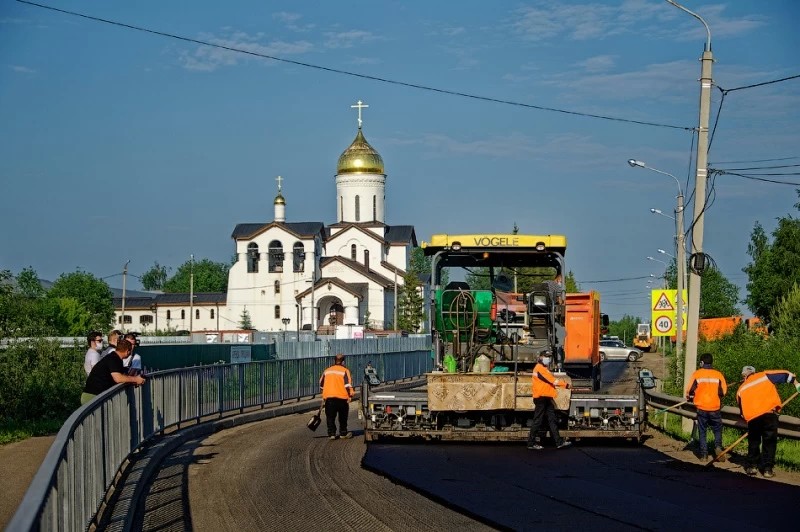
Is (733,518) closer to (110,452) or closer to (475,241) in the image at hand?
(110,452)

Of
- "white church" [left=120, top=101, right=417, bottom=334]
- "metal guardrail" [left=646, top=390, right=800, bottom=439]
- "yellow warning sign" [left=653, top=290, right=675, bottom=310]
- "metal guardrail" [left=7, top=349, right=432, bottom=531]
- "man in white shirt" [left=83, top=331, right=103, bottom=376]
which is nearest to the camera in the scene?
"metal guardrail" [left=7, top=349, right=432, bottom=531]

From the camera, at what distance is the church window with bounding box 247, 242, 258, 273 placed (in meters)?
107

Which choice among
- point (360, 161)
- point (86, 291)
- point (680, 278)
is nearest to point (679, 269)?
point (680, 278)

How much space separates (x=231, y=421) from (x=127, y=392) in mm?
9076

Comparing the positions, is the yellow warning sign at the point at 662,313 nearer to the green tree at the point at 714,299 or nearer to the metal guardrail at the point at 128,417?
the metal guardrail at the point at 128,417

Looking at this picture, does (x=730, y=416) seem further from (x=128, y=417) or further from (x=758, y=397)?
(x=128, y=417)

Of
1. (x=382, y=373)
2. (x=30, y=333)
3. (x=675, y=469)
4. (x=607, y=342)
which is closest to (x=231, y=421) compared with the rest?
(x=30, y=333)

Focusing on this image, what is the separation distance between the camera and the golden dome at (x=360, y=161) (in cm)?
10206

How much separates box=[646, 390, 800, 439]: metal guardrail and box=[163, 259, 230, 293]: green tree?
6287 inches

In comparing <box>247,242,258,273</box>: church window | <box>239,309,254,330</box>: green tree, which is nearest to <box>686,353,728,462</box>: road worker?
<box>239,309,254,330</box>: green tree

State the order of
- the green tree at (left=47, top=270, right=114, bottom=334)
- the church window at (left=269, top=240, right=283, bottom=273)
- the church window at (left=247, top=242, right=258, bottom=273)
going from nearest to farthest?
the church window at (left=269, top=240, right=283, bottom=273), the church window at (left=247, top=242, right=258, bottom=273), the green tree at (left=47, top=270, right=114, bottom=334)

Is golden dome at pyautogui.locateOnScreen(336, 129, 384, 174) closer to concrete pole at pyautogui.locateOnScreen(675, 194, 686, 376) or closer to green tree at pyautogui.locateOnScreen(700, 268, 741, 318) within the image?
green tree at pyautogui.locateOnScreen(700, 268, 741, 318)

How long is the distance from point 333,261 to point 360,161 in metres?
9.20

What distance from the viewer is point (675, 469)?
16.0 m
